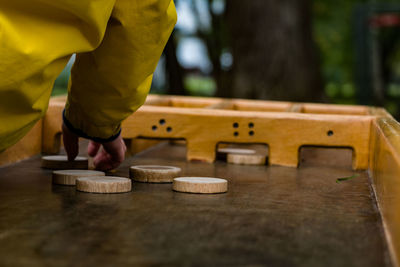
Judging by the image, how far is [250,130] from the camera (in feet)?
9.48

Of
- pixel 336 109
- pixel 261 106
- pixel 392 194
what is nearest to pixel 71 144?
pixel 392 194

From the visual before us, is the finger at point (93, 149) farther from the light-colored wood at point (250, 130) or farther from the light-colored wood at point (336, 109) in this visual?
the light-colored wood at point (336, 109)

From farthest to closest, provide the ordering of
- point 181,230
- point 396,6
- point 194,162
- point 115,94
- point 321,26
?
point 321,26
point 396,6
point 194,162
point 115,94
point 181,230

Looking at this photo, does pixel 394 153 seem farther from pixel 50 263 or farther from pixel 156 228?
pixel 50 263

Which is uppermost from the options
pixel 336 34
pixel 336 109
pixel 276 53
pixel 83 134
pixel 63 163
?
pixel 336 34

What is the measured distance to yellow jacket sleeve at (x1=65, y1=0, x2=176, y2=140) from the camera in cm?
172

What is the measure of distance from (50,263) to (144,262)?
0.16 meters

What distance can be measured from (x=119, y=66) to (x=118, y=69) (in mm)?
13

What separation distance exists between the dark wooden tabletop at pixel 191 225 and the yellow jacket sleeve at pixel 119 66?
0.24 metres

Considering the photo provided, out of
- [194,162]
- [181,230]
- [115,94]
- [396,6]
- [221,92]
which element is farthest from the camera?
[396,6]

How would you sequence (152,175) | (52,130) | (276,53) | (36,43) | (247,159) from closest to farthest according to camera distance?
1. (36,43)
2. (152,175)
3. (247,159)
4. (52,130)
5. (276,53)

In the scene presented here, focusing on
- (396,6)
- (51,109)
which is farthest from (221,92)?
(51,109)

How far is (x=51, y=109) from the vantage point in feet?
9.78

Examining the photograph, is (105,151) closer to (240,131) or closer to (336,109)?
(240,131)
